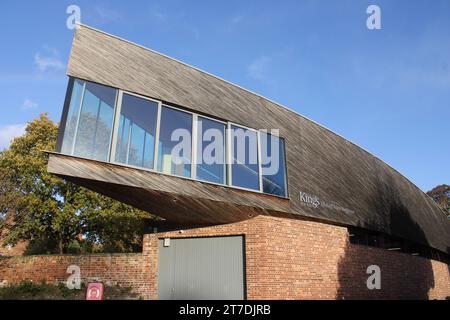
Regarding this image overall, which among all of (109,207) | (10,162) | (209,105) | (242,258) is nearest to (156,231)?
(242,258)

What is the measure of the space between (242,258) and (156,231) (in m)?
2.89

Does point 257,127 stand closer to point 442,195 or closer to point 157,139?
point 157,139

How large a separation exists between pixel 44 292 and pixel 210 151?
7.36 m

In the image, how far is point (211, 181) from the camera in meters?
9.70

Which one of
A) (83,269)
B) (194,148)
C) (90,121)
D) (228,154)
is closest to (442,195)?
(228,154)

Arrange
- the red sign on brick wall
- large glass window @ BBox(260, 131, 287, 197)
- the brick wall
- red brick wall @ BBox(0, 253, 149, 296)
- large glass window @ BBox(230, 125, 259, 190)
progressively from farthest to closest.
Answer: red brick wall @ BBox(0, 253, 149, 296)
large glass window @ BBox(260, 131, 287, 197)
large glass window @ BBox(230, 125, 259, 190)
the brick wall
the red sign on brick wall

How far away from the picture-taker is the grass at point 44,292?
11259mm

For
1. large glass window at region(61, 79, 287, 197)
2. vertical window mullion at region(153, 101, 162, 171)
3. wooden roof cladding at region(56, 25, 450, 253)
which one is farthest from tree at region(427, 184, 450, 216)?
vertical window mullion at region(153, 101, 162, 171)

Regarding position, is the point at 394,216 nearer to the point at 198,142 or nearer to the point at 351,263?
the point at 351,263

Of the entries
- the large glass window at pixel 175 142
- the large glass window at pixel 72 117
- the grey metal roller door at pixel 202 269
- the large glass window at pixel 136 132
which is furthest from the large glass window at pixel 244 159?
the large glass window at pixel 72 117

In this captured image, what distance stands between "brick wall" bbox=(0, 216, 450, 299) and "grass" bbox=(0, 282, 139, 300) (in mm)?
349

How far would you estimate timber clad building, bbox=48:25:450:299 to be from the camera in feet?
27.4

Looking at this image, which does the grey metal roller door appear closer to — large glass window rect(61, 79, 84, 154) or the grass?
the grass

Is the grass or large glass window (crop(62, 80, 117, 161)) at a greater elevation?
large glass window (crop(62, 80, 117, 161))
